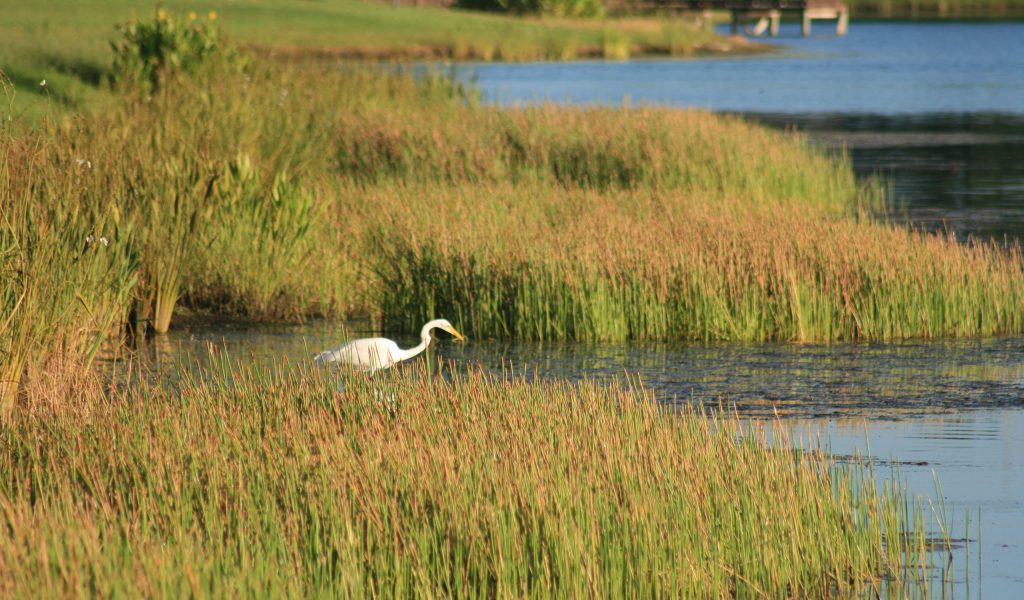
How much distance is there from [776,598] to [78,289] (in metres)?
4.31

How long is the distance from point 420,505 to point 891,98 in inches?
1658

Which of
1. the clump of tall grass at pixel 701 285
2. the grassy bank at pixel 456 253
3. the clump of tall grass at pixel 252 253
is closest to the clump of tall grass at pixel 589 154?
the grassy bank at pixel 456 253

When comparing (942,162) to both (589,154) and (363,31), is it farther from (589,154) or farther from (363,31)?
(363,31)

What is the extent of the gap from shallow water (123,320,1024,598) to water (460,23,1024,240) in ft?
21.5

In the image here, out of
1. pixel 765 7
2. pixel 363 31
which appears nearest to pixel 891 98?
pixel 363 31

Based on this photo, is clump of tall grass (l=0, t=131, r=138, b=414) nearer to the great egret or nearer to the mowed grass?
the great egret

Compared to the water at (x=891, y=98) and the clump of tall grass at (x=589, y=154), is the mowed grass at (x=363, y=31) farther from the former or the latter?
the clump of tall grass at (x=589, y=154)

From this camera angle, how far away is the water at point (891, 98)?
892 inches

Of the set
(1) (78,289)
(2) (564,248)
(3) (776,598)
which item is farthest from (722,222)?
(3) (776,598)

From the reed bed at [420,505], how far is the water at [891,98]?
450 inches

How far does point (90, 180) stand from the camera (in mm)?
11188

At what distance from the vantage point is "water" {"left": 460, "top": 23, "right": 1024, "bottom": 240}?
2266 centimetres

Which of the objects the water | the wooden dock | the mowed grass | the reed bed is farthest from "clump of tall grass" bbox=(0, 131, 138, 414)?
the wooden dock

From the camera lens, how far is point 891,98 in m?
45.9
